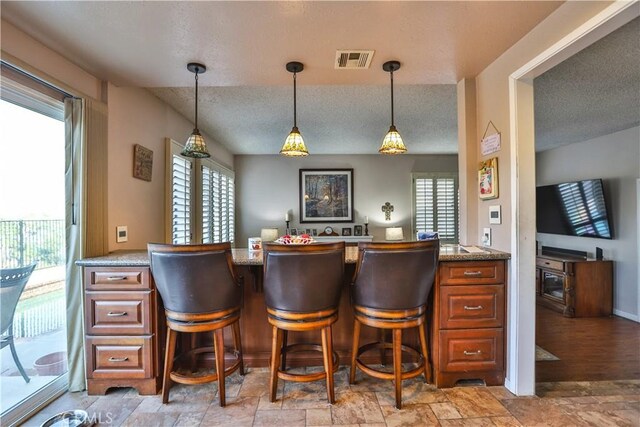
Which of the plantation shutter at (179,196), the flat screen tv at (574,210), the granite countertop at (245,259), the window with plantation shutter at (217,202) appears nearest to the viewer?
the granite countertop at (245,259)

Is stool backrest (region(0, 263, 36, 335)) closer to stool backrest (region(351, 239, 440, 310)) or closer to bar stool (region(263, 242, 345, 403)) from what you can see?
bar stool (region(263, 242, 345, 403))

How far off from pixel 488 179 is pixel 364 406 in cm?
183

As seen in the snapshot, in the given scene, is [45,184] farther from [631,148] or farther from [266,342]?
[631,148]

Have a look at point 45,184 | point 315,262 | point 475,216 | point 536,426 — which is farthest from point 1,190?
point 536,426

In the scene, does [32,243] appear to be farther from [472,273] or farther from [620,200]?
[620,200]

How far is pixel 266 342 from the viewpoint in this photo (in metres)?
2.31

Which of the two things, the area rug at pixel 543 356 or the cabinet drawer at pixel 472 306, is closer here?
the cabinet drawer at pixel 472 306

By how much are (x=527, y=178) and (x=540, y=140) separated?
10.6 feet

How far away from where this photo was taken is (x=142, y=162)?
2703 mm

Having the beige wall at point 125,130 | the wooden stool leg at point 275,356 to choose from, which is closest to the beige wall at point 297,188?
the beige wall at point 125,130

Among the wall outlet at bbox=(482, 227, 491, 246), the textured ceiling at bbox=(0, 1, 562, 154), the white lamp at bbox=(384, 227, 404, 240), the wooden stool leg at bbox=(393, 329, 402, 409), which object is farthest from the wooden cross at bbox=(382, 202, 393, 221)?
the wooden stool leg at bbox=(393, 329, 402, 409)

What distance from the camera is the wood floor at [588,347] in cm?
233

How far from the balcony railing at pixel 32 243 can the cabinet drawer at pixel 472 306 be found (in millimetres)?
2708

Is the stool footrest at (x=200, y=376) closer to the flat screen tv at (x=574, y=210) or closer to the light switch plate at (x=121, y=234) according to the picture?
the light switch plate at (x=121, y=234)
